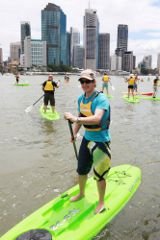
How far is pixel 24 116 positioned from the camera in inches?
499

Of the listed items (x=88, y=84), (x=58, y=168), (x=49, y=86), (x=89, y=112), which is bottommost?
(x=58, y=168)

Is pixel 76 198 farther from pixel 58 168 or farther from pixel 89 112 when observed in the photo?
pixel 58 168

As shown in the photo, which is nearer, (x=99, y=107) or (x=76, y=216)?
(x=99, y=107)

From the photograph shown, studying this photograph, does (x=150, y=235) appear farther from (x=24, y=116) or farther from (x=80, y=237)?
(x=24, y=116)

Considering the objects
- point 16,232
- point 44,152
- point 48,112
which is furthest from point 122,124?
point 16,232

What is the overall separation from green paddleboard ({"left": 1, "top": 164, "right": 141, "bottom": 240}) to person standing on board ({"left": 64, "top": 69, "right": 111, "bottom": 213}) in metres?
0.19

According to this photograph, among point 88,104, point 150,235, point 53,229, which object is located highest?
point 88,104

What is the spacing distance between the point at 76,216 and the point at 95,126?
127 centimetres

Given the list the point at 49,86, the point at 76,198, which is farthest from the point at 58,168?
→ the point at 49,86

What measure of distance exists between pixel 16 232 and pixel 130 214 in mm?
1833

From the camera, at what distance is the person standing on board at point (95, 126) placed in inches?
137

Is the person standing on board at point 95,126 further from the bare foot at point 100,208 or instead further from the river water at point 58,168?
the river water at point 58,168

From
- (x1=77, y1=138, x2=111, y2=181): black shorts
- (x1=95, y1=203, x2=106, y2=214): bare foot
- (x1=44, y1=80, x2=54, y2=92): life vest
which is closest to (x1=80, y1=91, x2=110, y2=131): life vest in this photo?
(x1=77, y1=138, x2=111, y2=181): black shorts

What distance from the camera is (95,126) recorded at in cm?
363
